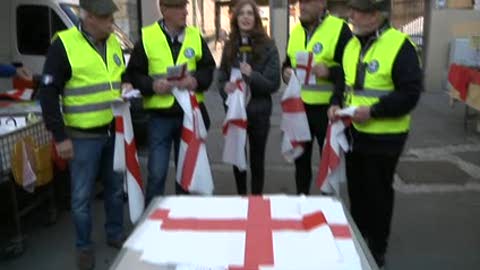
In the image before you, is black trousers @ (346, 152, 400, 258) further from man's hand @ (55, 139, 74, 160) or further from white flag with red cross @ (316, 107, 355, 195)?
man's hand @ (55, 139, 74, 160)

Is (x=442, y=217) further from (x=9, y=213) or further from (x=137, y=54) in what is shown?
(x=9, y=213)

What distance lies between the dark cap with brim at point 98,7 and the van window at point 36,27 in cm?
427

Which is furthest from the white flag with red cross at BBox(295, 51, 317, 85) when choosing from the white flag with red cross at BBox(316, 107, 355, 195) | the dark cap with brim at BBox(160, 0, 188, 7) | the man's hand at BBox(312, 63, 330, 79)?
the dark cap with brim at BBox(160, 0, 188, 7)

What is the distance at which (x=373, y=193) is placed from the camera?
382 centimetres

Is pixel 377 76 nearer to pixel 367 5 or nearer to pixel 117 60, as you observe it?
pixel 367 5

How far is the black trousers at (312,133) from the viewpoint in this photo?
456cm

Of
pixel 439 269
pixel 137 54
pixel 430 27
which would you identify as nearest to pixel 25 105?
pixel 137 54

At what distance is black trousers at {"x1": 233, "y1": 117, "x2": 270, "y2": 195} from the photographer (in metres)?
4.84

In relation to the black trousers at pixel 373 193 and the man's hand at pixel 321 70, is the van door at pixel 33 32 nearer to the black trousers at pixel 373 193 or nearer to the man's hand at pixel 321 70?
the man's hand at pixel 321 70

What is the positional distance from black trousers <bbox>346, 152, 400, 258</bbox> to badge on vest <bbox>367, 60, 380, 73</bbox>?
0.55m

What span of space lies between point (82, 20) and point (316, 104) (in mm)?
1860

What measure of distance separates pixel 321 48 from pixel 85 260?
7.76 ft

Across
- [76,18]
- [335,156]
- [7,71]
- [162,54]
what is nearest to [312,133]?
[335,156]

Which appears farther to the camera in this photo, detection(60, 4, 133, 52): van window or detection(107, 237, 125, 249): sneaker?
detection(60, 4, 133, 52): van window
